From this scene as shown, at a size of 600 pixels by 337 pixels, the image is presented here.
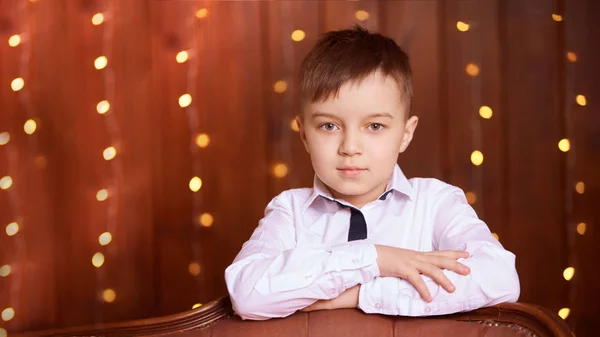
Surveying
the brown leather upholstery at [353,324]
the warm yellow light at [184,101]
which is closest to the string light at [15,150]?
the warm yellow light at [184,101]

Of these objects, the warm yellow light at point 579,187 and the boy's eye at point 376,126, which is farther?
the warm yellow light at point 579,187

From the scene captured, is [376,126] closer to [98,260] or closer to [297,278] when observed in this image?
[297,278]

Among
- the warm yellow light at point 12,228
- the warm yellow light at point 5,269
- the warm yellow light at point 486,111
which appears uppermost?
the warm yellow light at point 486,111

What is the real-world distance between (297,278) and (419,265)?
20 cm

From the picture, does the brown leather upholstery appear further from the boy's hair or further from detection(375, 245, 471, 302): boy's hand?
the boy's hair

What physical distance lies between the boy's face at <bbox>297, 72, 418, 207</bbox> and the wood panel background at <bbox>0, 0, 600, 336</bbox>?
75cm

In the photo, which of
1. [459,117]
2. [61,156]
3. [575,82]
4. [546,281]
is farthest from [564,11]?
[61,156]

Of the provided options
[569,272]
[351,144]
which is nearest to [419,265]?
[351,144]

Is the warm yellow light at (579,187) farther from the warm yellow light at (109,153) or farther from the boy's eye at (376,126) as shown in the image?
the warm yellow light at (109,153)

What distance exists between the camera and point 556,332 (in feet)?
3.67

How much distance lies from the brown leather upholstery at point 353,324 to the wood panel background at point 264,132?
0.81 metres

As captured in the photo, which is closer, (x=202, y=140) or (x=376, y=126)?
(x=376, y=126)

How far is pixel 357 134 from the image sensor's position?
1.34 metres

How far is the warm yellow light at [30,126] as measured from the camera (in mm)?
2057
